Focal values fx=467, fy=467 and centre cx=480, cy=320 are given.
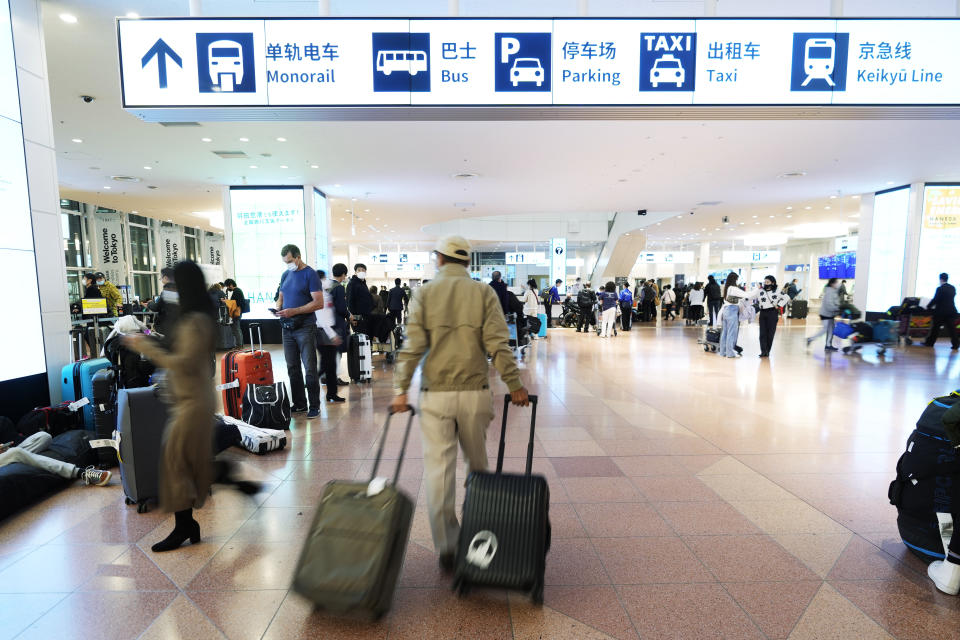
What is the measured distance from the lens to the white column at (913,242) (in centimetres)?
1442

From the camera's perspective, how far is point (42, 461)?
3594mm

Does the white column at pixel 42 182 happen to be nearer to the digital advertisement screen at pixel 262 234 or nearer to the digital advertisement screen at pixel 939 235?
the digital advertisement screen at pixel 262 234

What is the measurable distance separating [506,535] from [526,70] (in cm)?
294

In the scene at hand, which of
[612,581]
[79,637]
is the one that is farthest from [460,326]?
[79,637]

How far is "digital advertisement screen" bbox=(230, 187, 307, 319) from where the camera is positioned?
44.4ft

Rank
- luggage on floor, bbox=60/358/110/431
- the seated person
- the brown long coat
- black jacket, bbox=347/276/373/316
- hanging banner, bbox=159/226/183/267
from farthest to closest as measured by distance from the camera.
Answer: hanging banner, bbox=159/226/183/267 → black jacket, bbox=347/276/373/316 → luggage on floor, bbox=60/358/110/431 → the seated person → the brown long coat

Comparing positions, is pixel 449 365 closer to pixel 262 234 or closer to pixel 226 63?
pixel 226 63

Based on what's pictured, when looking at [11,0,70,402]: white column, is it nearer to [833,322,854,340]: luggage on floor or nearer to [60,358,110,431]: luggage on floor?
[60,358,110,431]: luggage on floor

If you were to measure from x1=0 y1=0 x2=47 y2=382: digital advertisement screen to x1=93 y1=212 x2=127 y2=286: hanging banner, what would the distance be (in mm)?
18400

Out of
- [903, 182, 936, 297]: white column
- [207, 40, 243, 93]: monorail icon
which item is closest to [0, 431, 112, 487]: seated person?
[207, 40, 243, 93]: monorail icon

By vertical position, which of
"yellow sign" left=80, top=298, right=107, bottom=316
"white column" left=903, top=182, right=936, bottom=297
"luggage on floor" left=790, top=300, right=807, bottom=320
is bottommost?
"luggage on floor" left=790, top=300, right=807, bottom=320

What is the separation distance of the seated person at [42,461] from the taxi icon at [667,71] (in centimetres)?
511

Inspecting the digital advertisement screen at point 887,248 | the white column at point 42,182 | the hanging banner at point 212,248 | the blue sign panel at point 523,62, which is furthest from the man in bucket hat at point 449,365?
the hanging banner at point 212,248

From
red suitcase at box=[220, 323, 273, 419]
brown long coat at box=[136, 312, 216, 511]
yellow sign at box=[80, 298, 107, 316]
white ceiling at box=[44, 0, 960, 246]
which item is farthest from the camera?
yellow sign at box=[80, 298, 107, 316]
